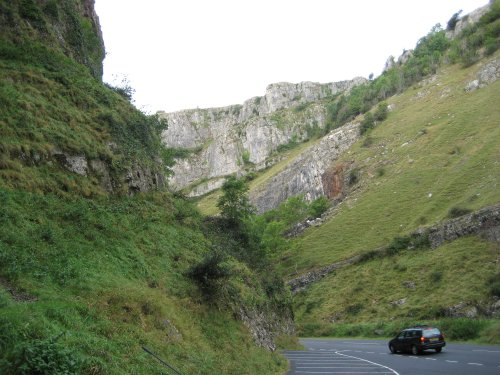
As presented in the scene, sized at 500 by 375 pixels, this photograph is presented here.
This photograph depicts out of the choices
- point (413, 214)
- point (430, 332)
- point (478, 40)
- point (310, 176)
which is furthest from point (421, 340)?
point (478, 40)

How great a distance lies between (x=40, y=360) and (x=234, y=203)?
31.6m

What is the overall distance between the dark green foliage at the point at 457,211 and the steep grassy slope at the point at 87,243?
31.1m

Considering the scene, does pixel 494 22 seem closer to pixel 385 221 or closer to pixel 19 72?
pixel 385 221

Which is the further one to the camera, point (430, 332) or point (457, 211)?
point (457, 211)

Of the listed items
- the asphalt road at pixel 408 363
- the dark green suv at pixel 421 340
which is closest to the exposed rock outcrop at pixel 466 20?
the dark green suv at pixel 421 340

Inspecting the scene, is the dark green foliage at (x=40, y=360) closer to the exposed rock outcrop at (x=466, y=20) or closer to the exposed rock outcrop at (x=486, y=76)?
the exposed rock outcrop at (x=486, y=76)

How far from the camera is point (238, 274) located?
25516 millimetres

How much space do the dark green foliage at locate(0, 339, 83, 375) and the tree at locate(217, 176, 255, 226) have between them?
29.5 metres

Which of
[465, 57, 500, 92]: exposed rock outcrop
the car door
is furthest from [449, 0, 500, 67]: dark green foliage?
the car door

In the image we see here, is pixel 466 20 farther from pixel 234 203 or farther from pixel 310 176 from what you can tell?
pixel 234 203

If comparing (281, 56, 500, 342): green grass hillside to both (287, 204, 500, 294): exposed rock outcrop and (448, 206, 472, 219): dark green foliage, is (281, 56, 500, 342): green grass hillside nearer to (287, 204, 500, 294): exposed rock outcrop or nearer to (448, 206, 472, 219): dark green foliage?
(448, 206, 472, 219): dark green foliage

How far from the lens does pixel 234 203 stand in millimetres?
38875

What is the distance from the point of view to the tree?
37.8 meters

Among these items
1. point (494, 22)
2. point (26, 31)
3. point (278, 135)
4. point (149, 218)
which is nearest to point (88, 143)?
point (149, 218)
